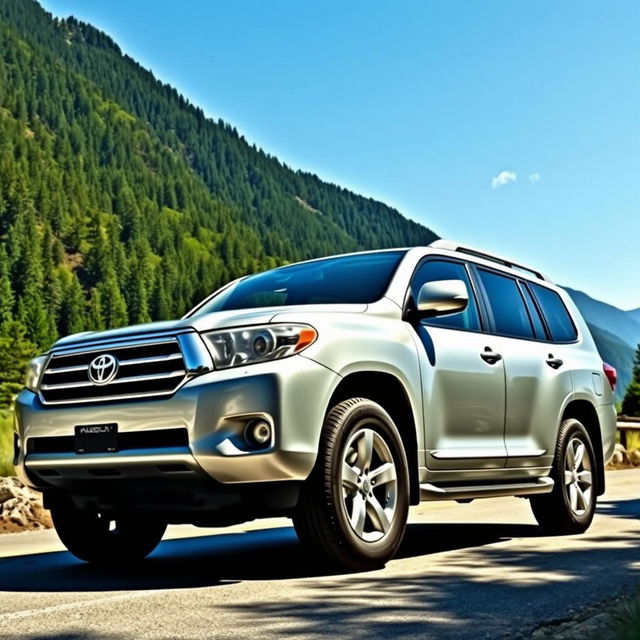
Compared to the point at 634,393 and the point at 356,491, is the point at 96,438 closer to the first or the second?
the point at 356,491

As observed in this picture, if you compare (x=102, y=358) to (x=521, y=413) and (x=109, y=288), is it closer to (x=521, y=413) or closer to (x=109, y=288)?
(x=521, y=413)

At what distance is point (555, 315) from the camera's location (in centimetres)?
863

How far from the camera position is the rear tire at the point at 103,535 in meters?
6.43

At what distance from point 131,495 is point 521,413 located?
304 centimetres

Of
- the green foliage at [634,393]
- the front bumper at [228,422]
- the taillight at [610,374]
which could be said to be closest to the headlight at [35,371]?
the front bumper at [228,422]

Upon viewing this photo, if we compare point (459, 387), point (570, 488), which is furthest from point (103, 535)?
point (570, 488)

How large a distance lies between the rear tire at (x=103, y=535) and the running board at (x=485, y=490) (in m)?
1.65

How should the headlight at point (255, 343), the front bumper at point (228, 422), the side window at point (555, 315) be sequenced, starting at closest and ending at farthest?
the front bumper at point (228, 422) → the headlight at point (255, 343) → the side window at point (555, 315)

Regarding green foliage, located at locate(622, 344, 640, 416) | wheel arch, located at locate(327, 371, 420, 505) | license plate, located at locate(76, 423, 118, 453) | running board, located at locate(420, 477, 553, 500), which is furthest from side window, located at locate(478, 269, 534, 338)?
green foliage, located at locate(622, 344, 640, 416)

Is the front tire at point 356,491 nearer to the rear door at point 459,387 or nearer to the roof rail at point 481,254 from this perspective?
the rear door at point 459,387

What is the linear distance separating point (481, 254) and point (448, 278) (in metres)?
0.73

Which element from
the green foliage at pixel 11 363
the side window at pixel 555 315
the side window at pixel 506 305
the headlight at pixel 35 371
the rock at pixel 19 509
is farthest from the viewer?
the green foliage at pixel 11 363

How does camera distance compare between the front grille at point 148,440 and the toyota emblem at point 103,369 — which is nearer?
the front grille at point 148,440

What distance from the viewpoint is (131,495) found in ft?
18.2
